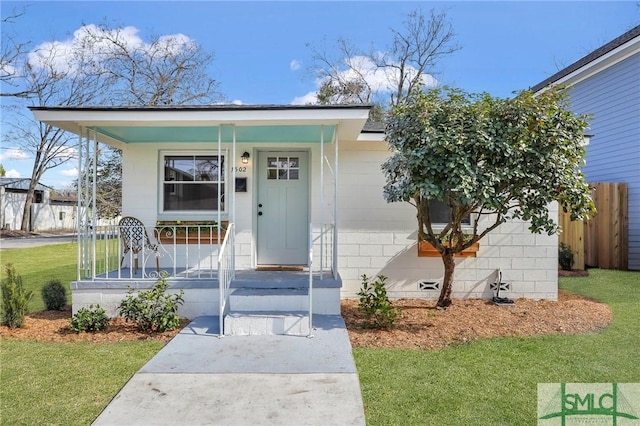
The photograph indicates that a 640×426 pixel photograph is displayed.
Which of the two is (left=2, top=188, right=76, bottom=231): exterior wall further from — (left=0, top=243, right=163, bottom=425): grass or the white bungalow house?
(left=0, top=243, right=163, bottom=425): grass

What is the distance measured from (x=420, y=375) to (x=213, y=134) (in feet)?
14.4

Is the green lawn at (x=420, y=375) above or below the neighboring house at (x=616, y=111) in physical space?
below

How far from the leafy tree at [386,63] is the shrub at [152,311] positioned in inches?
671

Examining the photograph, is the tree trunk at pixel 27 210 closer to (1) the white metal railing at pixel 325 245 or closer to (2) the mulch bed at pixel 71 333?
(2) the mulch bed at pixel 71 333

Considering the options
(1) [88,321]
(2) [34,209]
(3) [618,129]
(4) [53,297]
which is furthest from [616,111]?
(2) [34,209]

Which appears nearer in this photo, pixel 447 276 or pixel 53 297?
pixel 447 276

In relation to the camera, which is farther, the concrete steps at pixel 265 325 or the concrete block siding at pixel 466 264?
the concrete block siding at pixel 466 264

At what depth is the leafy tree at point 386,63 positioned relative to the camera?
2025 centimetres

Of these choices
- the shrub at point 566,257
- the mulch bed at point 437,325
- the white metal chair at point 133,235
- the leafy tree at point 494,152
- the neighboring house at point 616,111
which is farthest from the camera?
the neighboring house at point 616,111

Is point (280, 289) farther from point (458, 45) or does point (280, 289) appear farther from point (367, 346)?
point (458, 45)

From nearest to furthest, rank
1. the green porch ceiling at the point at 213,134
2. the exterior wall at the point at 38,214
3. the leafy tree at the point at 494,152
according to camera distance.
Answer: the leafy tree at the point at 494,152 < the green porch ceiling at the point at 213,134 < the exterior wall at the point at 38,214

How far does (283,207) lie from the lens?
6.65m

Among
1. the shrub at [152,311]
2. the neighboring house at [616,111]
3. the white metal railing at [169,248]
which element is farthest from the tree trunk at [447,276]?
the neighboring house at [616,111]

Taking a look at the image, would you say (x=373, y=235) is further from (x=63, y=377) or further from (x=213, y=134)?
(x=63, y=377)
